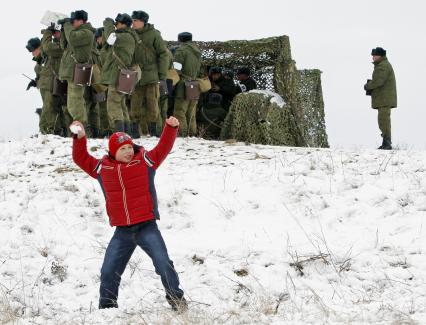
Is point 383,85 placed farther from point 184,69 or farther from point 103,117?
point 103,117

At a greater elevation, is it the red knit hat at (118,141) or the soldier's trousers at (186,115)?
the soldier's trousers at (186,115)

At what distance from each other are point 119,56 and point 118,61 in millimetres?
86

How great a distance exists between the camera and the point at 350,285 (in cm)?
547

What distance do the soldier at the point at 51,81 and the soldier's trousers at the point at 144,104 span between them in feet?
3.96

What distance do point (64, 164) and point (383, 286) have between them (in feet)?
16.6

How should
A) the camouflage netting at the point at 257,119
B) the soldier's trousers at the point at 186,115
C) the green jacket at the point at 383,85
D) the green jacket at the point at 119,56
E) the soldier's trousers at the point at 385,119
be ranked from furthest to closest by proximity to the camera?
the soldier's trousers at the point at 186,115, the soldier's trousers at the point at 385,119, the green jacket at the point at 383,85, the camouflage netting at the point at 257,119, the green jacket at the point at 119,56

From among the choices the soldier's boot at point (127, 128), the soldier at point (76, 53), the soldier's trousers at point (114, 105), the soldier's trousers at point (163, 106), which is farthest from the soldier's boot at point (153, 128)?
the soldier at point (76, 53)

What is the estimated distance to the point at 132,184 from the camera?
501 cm

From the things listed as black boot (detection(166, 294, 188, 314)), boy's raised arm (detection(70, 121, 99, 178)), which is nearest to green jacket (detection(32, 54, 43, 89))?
boy's raised arm (detection(70, 121, 99, 178))

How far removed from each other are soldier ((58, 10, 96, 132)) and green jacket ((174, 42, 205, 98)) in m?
1.74

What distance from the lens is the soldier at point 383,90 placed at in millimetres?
11188

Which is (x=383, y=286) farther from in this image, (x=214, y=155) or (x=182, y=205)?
(x=214, y=155)

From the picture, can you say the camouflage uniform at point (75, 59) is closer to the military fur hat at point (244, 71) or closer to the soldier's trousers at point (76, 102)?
the soldier's trousers at point (76, 102)

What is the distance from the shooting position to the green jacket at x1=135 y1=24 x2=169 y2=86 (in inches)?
416
